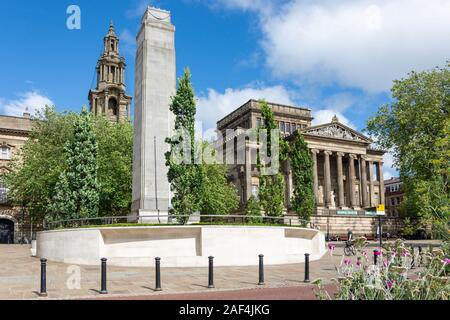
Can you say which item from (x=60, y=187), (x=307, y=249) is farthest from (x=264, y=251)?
(x=60, y=187)

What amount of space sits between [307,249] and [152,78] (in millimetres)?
12666

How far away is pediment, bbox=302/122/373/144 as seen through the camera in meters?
75.2

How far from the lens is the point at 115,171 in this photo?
3925 centimetres

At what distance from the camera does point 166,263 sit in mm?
18797

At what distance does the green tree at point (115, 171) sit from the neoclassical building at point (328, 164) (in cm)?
3041

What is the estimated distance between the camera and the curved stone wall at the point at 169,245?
1928cm

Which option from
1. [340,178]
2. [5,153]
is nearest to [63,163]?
[5,153]

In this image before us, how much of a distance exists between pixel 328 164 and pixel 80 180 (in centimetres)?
5350

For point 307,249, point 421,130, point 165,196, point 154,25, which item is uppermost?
point 154,25

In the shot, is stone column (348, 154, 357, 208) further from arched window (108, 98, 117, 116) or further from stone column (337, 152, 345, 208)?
arched window (108, 98, 117, 116)

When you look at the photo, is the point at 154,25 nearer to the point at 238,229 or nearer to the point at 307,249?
the point at 238,229

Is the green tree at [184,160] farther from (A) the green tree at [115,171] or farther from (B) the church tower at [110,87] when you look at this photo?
(B) the church tower at [110,87]

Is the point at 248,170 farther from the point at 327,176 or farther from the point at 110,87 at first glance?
the point at 110,87

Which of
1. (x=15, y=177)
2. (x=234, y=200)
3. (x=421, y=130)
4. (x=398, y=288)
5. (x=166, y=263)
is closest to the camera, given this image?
(x=398, y=288)
